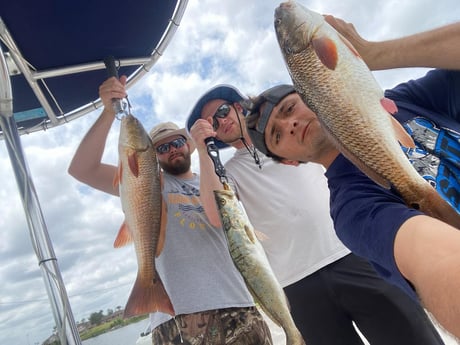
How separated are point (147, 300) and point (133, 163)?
104 centimetres

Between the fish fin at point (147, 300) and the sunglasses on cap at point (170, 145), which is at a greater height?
the sunglasses on cap at point (170, 145)

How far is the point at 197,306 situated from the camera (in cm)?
257

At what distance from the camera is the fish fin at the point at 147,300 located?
2378 millimetres

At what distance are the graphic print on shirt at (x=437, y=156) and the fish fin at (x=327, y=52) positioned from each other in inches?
19.5

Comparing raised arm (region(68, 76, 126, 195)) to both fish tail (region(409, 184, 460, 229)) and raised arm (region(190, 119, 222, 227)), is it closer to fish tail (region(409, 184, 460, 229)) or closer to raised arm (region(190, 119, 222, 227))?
raised arm (region(190, 119, 222, 227))

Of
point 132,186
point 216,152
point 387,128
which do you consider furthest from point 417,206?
point 132,186

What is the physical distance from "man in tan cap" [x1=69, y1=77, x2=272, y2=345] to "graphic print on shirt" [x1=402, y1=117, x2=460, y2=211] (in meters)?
1.73

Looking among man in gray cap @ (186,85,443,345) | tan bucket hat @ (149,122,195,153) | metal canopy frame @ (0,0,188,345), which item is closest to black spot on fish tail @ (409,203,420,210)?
man in gray cap @ (186,85,443,345)

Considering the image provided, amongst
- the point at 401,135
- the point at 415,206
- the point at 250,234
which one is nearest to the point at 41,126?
the point at 250,234

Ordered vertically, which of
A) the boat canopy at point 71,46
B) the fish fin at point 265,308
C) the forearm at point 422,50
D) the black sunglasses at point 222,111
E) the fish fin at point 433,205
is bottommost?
the fish fin at point 265,308

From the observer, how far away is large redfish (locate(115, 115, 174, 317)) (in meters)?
2.43

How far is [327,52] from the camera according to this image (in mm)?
1432

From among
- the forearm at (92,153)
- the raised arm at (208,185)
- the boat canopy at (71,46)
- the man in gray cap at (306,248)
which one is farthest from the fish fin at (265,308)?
the boat canopy at (71,46)

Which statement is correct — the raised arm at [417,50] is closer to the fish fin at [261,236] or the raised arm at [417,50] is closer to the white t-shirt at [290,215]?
the white t-shirt at [290,215]
